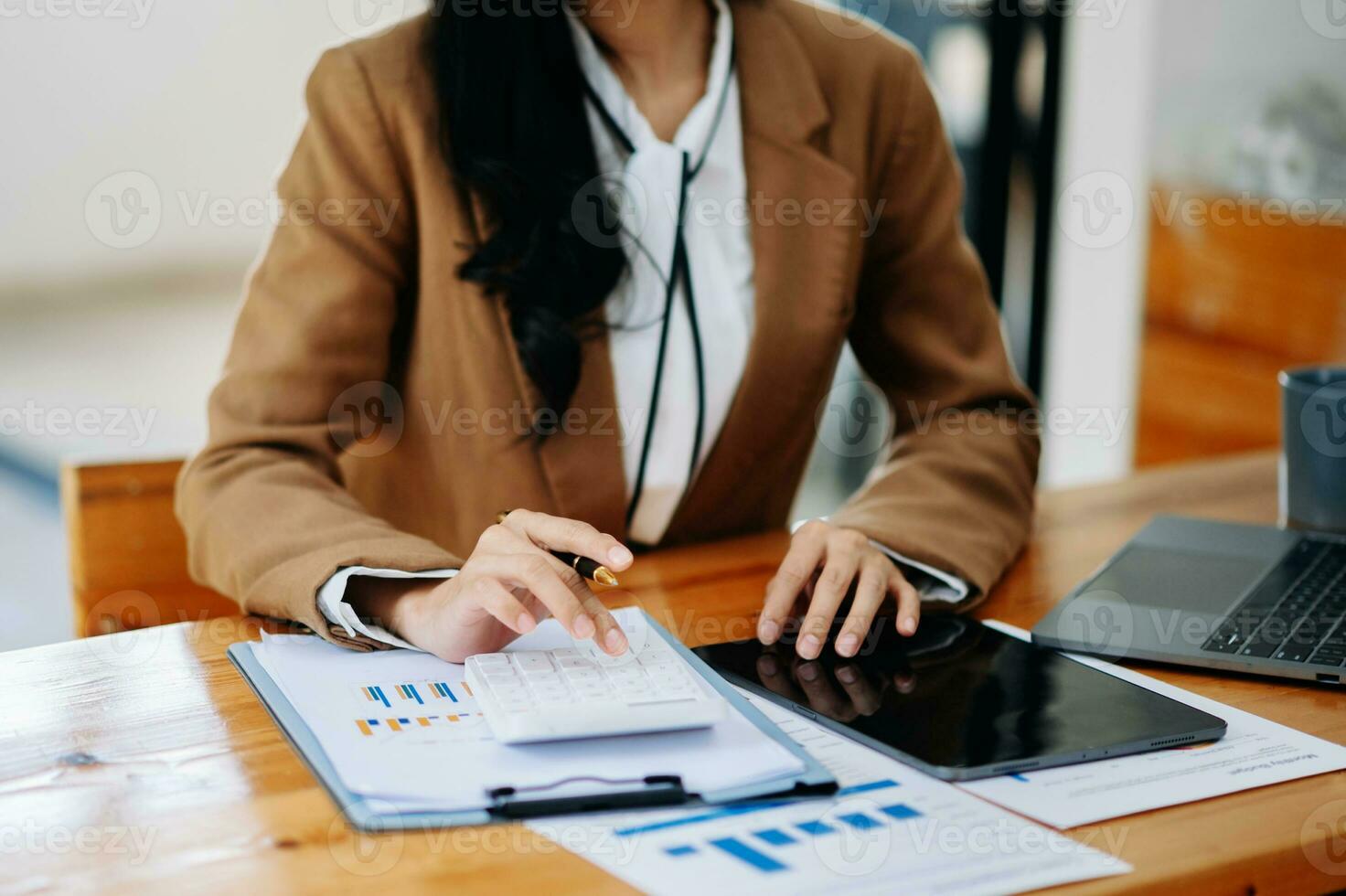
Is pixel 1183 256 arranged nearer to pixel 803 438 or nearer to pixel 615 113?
pixel 803 438

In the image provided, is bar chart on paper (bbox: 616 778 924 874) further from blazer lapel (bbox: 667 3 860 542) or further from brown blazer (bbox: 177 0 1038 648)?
blazer lapel (bbox: 667 3 860 542)

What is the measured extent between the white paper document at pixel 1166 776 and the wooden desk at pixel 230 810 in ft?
0.04

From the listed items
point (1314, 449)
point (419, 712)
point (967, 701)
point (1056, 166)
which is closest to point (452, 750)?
point (419, 712)

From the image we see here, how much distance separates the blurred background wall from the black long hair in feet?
1.34

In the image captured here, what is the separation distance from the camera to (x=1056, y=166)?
3092 millimetres

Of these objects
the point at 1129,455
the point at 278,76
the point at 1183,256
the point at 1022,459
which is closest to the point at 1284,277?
the point at 1183,256

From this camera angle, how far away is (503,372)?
1.22 meters

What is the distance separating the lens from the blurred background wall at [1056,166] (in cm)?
240

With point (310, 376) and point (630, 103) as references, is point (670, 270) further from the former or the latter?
point (310, 376)

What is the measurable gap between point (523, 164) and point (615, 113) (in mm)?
127

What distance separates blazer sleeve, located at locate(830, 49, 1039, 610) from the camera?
1208mm

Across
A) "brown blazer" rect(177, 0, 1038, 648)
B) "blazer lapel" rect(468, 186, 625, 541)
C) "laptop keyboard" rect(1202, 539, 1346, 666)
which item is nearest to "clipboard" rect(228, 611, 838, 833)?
"brown blazer" rect(177, 0, 1038, 648)

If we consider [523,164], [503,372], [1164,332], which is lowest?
[1164,332]

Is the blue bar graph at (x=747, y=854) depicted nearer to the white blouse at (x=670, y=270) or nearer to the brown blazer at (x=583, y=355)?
the brown blazer at (x=583, y=355)
